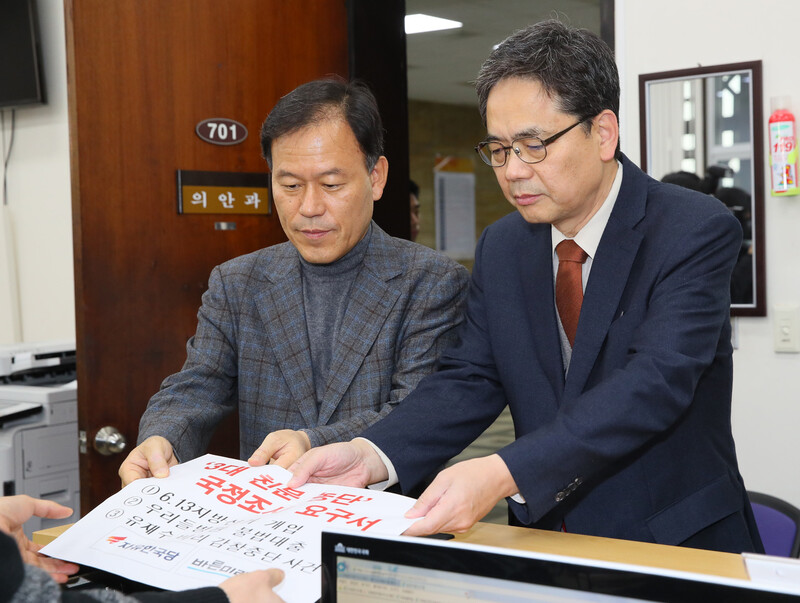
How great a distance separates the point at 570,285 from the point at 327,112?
2.16 ft

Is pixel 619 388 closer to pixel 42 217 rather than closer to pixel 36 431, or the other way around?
pixel 36 431

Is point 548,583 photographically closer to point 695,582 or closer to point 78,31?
point 695,582

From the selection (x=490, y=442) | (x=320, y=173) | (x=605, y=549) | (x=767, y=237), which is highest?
(x=320, y=173)

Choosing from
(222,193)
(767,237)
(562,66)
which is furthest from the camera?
(222,193)

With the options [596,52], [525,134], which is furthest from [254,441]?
[596,52]

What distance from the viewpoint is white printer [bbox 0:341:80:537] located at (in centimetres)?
271

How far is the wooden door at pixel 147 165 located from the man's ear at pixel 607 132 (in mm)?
1550

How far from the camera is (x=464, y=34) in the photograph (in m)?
7.55

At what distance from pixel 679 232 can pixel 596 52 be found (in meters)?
0.37

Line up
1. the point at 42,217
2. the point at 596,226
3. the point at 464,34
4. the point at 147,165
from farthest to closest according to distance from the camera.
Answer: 1. the point at 464,34
2. the point at 42,217
3. the point at 147,165
4. the point at 596,226

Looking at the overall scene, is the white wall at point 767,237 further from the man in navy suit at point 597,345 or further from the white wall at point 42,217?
the white wall at point 42,217

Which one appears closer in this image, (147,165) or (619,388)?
(619,388)

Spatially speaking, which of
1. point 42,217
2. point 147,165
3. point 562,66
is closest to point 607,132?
point 562,66

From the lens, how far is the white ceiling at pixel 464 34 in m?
6.59
